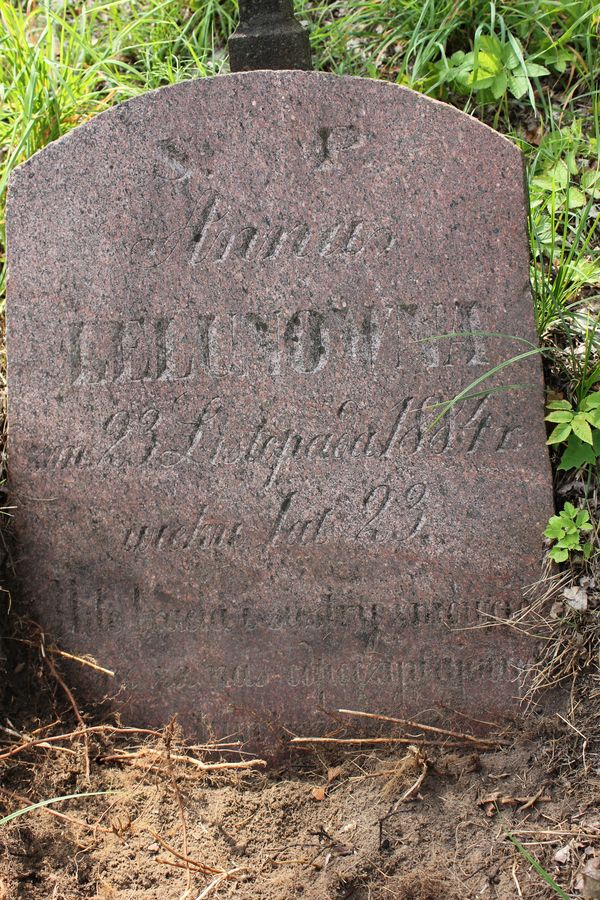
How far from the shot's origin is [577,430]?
96.0 inches

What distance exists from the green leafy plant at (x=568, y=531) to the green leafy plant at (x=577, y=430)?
0.47ft

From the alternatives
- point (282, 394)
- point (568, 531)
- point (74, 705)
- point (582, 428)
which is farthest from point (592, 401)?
point (74, 705)

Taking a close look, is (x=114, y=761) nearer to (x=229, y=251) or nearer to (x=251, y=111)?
(x=229, y=251)

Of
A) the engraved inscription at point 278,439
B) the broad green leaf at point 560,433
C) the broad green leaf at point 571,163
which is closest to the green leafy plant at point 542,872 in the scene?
the engraved inscription at point 278,439

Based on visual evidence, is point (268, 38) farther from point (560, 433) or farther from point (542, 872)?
point (542, 872)

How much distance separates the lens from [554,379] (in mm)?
2727

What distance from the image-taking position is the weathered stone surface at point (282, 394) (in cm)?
248

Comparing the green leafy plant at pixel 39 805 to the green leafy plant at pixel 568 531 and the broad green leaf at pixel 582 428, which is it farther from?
the broad green leaf at pixel 582 428

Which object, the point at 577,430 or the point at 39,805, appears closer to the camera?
the point at 39,805

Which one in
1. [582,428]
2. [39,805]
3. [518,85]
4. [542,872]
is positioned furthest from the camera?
[518,85]

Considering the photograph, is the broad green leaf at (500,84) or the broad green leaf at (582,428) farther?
the broad green leaf at (500,84)

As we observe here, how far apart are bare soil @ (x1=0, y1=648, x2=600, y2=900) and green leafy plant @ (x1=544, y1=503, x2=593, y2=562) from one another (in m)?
0.38

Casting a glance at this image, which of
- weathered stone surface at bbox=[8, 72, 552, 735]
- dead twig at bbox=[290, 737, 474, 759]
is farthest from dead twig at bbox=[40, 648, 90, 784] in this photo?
dead twig at bbox=[290, 737, 474, 759]

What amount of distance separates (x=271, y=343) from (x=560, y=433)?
88 cm
